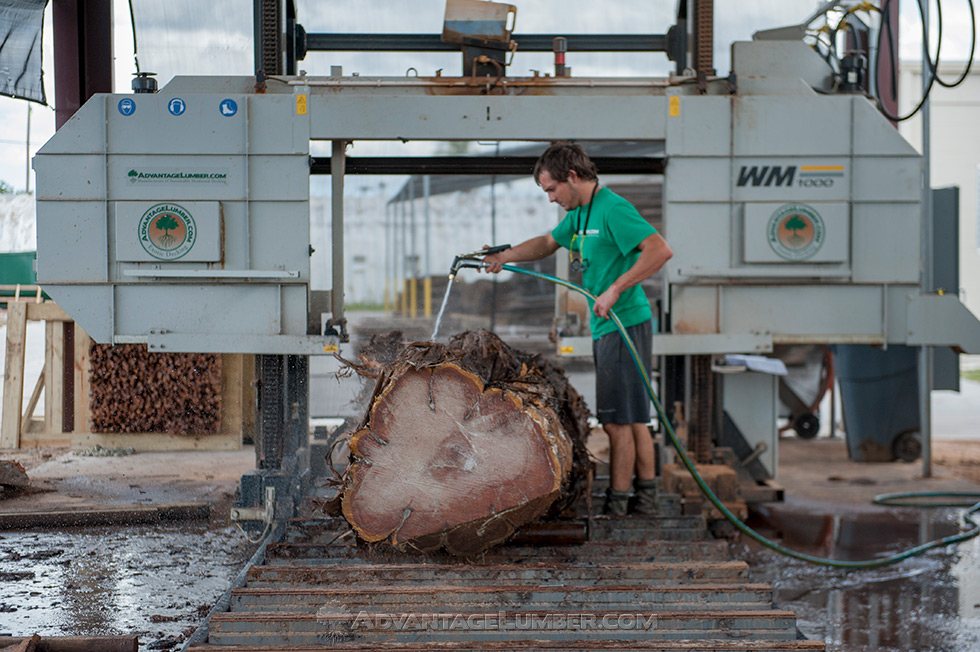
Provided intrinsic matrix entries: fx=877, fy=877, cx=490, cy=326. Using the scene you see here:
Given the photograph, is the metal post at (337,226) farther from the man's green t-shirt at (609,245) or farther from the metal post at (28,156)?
the metal post at (28,156)

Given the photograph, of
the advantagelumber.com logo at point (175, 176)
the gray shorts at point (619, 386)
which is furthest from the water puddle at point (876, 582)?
the advantagelumber.com logo at point (175, 176)

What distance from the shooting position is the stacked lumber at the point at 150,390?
6.61m

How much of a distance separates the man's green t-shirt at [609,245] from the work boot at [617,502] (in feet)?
2.11

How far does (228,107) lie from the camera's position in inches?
159

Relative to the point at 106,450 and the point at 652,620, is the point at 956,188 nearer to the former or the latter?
the point at 652,620

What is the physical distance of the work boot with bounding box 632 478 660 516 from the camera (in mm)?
3604

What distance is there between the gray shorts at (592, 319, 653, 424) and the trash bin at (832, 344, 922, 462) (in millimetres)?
4280

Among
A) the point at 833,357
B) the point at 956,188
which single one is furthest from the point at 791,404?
the point at 956,188

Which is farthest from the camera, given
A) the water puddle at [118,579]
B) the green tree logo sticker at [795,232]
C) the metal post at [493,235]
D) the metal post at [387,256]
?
the metal post at [387,256]

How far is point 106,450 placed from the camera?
6637 mm

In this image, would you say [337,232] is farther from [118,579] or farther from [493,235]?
[493,235]

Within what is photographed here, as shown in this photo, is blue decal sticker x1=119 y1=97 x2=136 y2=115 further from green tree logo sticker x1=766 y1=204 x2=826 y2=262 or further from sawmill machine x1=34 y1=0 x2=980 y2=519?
green tree logo sticker x1=766 y1=204 x2=826 y2=262

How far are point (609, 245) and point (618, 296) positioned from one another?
25 centimetres

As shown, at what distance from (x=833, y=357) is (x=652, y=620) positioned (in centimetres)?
606
